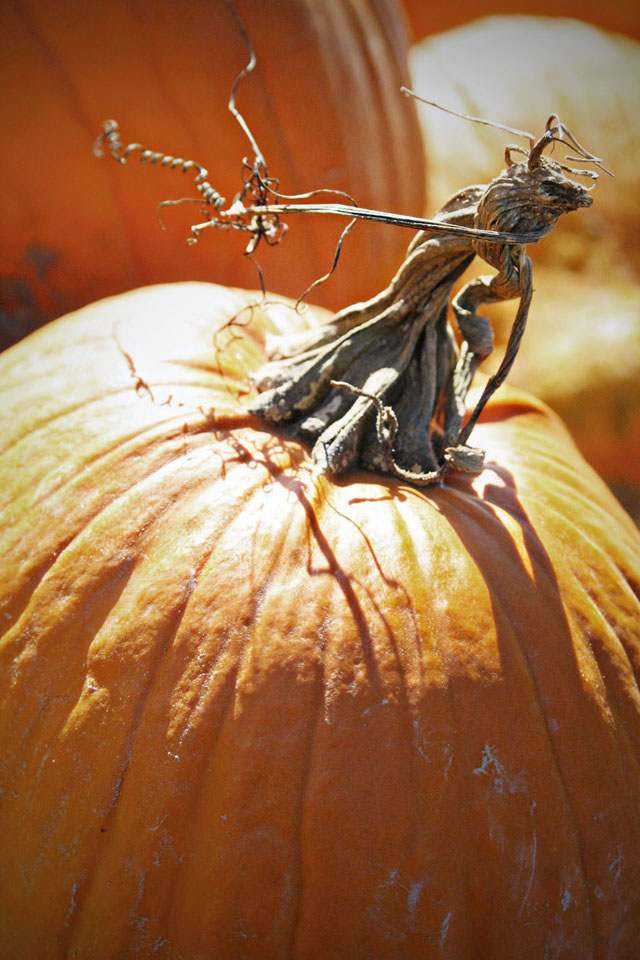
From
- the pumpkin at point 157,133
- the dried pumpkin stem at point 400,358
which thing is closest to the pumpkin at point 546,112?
the pumpkin at point 157,133

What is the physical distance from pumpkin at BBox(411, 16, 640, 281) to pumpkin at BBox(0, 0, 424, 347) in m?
0.77

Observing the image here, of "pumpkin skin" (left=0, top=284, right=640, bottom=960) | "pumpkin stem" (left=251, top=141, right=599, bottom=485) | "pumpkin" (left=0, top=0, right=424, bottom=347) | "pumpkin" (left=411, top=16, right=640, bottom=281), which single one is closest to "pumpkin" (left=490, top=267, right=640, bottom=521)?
"pumpkin" (left=411, top=16, right=640, bottom=281)

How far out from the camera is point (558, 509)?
1.17 m

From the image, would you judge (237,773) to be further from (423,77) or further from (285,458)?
(423,77)

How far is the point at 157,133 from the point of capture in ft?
5.26

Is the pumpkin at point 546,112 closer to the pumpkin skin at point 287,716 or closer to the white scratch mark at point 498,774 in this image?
the pumpkin skin at point 287,716

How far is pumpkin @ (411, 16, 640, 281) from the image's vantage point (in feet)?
8.57

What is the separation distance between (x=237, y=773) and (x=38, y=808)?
241 mm

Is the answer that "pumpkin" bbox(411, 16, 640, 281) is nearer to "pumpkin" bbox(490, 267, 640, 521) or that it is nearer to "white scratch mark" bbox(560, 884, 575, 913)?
"pumpkin" bbox(490, 267, 640, 521)

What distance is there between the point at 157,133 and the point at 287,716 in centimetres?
129

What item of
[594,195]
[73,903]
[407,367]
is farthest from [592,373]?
[73,903]

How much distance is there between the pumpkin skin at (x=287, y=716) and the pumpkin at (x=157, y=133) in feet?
2.33

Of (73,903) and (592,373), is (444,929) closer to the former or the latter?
(73,903)

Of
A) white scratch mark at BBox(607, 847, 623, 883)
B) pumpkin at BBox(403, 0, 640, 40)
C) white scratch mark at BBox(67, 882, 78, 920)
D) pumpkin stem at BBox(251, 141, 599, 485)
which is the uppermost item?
pumpkin at BBox(403, 0, 640, 40)
